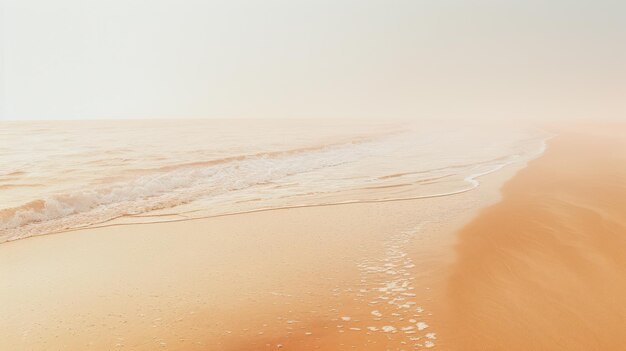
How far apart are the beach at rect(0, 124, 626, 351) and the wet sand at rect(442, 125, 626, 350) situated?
2 cm

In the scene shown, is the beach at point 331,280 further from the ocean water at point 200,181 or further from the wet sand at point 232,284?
the ocean water at point 200,181

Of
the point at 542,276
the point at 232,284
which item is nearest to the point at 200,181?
the point at 232,284

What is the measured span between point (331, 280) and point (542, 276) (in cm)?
219

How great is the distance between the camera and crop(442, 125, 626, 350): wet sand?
3.35m

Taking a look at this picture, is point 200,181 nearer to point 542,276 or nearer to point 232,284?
point 232,284

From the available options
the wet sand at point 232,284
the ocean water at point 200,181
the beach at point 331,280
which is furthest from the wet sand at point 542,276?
the ocean water at point 200,181

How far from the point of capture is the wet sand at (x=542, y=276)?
335 centimetres

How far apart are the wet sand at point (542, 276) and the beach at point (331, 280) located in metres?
0.02

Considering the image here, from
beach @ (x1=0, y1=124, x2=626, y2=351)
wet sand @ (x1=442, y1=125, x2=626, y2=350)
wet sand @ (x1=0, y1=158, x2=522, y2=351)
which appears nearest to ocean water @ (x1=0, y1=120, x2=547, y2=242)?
beach @ (x1=0, y1=124, x2=626, y2=351)

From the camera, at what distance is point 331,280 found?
4.51 metres

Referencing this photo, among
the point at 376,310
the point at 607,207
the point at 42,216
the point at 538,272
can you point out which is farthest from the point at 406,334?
the point at 42,216

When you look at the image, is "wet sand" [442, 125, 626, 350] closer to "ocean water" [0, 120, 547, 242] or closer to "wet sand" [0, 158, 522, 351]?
"wet sand" [0, 158, 522, 351]

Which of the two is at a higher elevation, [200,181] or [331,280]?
[331,280]

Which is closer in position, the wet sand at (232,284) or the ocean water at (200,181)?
the wet sand at (232,284)
